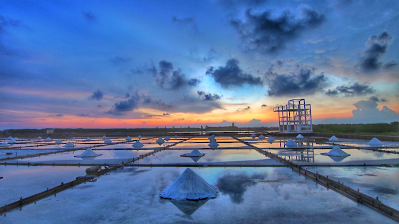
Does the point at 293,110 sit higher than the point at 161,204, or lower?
higher

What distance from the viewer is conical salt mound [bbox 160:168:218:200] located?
9.30 meters

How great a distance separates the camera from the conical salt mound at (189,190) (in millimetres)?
9305

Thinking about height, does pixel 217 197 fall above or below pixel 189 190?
below

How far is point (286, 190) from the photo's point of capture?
10.4 m

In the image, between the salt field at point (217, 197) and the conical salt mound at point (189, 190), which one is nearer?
the salt field at point (217, 197)

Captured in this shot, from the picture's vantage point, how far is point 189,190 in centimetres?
946

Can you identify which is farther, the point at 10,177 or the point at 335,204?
the point at 10,177

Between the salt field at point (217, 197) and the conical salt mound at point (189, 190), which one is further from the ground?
the conical salt mound at point (189, 190)

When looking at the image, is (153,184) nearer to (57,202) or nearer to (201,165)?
(57,202)

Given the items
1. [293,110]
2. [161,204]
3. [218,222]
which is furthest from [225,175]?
[293,110]

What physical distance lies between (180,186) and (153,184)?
8.65 ft

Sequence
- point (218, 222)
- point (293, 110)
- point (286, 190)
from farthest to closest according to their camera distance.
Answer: point (293, 110) → point (286, 190) → point (218, 222)

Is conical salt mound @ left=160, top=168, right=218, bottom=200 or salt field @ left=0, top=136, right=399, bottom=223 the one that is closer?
salt field @ left=0, top=136, right=399, bottom=223

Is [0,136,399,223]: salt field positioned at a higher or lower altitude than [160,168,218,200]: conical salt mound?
lower
